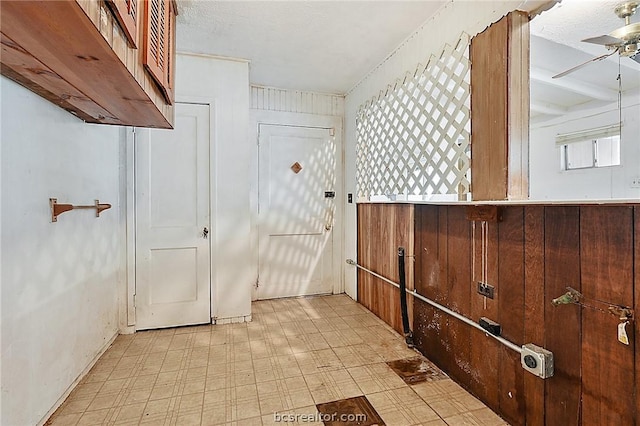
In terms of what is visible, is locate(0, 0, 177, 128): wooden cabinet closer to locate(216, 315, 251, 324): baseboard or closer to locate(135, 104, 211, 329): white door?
locate(135, 104, 211, 329): white door

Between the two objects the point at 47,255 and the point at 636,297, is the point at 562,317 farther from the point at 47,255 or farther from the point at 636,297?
the point at 47,255

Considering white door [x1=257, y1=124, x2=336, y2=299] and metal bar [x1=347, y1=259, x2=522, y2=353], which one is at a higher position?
white door [x1=257, y1=124, x2=336, y2=299]

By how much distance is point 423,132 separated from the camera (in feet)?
7.67

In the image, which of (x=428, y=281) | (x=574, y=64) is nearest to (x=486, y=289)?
(x=428, y=281)

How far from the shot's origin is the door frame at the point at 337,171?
3.55 metres

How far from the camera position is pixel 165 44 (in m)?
1.75

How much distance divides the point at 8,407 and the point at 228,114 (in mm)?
2360

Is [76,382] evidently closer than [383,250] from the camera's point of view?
Yes

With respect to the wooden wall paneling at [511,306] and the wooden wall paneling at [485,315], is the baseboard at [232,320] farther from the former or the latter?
the wooden wall paneling at [511,306]

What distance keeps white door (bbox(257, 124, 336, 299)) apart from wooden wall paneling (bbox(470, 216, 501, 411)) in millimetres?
2193

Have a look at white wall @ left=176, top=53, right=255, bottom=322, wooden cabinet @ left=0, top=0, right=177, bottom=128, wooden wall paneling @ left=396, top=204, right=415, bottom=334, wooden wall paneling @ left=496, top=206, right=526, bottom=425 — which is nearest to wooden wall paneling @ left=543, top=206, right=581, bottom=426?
wooden wall paneling @ left=496, top=206, right=526, bottom=425

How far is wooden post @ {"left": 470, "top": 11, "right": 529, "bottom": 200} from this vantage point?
1.56 meters

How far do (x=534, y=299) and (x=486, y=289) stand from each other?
28cm

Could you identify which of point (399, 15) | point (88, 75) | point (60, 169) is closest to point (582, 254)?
point (399, 15)
